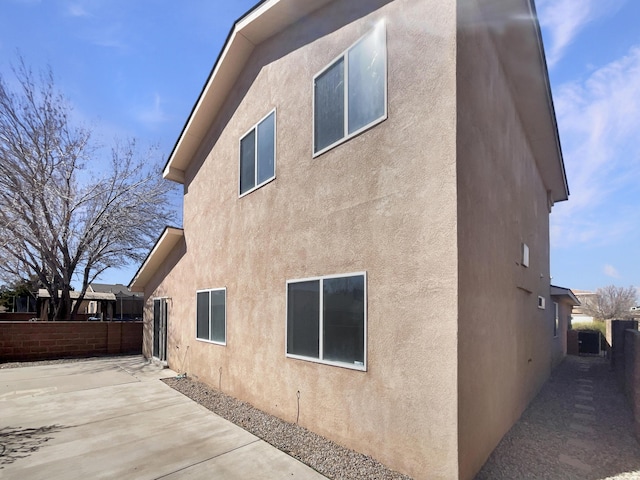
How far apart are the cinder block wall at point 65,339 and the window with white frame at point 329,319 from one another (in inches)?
489

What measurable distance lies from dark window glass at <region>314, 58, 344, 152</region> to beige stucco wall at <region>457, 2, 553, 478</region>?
191 cm

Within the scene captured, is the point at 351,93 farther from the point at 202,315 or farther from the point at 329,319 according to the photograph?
the point at 202,315

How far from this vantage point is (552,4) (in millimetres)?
5336

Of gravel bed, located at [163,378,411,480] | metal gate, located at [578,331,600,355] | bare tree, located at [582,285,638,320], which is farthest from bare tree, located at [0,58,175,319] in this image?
bare tree, located at [582,285,638,320]

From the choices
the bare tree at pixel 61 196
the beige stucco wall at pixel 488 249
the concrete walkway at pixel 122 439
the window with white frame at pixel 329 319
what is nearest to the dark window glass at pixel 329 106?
the beige stucco wall at pixel 488 249

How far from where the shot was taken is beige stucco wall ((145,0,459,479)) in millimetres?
3758

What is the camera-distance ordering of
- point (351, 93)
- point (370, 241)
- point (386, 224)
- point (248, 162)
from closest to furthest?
point (386, 224) < point (370, 241) < point (351, 93) < point (248, 162)

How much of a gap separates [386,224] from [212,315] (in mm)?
6070

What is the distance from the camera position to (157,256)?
479 inches

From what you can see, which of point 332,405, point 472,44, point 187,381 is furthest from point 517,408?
point 187,381

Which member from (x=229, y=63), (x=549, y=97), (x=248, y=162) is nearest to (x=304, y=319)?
(x=248, y=162)

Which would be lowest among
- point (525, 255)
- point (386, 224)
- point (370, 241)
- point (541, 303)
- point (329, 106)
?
point (541, 303)

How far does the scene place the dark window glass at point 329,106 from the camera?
5.39 metres

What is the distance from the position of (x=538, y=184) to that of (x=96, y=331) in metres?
16.8
